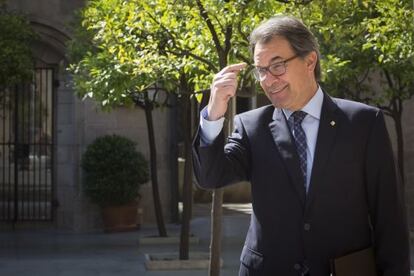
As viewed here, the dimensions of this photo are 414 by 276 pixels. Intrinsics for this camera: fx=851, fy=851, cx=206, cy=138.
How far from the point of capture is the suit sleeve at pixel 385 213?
120 inches

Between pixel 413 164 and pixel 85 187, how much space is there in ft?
18.6

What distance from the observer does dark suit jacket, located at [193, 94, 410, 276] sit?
3031 millimetres

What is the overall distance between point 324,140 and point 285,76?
0.90 ft

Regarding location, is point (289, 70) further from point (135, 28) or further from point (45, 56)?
point (45, 56)

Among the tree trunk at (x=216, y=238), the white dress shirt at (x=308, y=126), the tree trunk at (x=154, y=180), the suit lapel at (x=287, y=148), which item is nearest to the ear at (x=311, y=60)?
the white dress shirt at (x=308, y=126)

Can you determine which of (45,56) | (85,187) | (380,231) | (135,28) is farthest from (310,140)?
(45,56)

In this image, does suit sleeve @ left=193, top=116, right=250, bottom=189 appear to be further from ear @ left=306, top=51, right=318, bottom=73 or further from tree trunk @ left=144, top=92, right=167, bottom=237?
tree trunk @ left=144, top=92, right=167, bottom=237

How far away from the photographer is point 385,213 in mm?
3062

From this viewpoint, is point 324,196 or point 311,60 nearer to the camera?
point 324,196

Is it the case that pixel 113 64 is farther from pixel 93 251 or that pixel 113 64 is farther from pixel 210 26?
pixel 93 251

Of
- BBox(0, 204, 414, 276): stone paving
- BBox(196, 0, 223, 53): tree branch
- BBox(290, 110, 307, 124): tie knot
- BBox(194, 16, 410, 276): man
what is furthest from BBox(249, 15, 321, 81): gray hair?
BBox(0, 204, 414, 276): stone paving

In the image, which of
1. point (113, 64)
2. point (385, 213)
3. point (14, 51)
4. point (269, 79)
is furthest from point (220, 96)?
point (14, 51)

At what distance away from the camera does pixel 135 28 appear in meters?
7.41

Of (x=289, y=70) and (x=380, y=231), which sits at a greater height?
(x=289, y=70)
